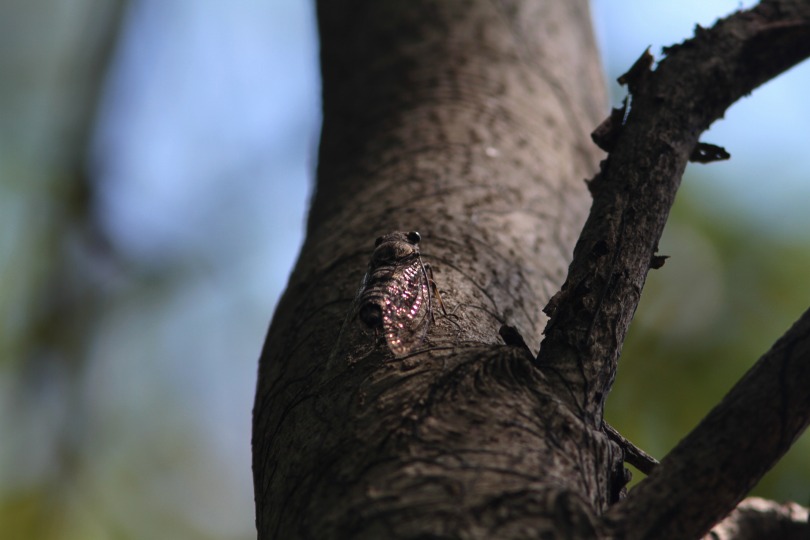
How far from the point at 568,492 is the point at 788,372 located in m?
0.32

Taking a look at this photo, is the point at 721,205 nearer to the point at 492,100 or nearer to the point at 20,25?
the point at 492,100

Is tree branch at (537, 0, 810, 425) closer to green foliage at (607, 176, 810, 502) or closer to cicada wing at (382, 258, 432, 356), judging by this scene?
cicada wing at (382, 258, 432, 356)

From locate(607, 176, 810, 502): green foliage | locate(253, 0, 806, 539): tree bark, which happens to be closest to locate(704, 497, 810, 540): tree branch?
locate(253, 0, 806, 539): tree bark

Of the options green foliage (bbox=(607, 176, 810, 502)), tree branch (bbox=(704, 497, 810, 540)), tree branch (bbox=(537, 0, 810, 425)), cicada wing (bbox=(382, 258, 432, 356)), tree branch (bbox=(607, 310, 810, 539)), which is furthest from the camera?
green foliage (bbox=(607, 176, 810, 502))

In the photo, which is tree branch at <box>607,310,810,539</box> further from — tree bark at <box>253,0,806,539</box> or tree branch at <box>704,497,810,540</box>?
tree branch at <box>704,497,810,540</box>

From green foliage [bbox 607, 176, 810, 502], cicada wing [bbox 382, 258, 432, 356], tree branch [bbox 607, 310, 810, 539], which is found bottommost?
tree branch [bbox 607, 310, 810, 539]

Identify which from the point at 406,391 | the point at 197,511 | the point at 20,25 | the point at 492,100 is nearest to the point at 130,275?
the point at 197,511

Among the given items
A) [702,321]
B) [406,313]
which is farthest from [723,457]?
[702,321]

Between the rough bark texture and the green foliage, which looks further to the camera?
the green foliage

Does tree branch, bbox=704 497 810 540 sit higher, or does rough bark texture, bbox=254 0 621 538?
rough bark texture, bbox=254 0 621 538

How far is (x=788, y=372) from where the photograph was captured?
101cm

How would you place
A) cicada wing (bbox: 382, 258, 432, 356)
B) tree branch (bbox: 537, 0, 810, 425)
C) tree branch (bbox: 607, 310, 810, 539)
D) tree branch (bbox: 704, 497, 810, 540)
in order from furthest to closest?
tree branch (bbox: 704, 497, 810, 540), cicada wing (bbox: 382, 258, 432, 356), tree branch (bbox: 537, 0, 810, 425), tree branch (bbox: 607, 310, 810, 539)

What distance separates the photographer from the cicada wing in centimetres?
129

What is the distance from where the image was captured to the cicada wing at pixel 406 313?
1.29 meters
